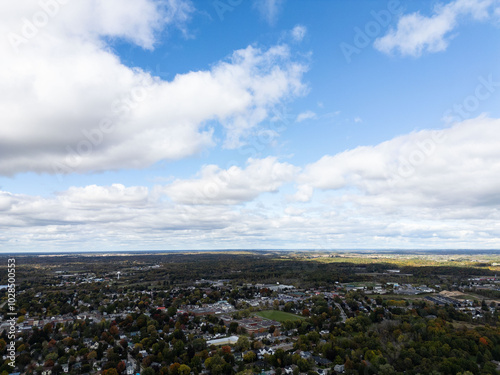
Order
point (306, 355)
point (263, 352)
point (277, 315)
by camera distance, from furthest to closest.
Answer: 1. point (277, 315)
2. point (263, 352)
3. point (306, 355)

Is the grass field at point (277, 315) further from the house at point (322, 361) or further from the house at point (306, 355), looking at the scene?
the house at point (322, 361)

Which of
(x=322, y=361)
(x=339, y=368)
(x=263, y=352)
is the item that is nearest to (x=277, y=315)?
(x=263, y=352)

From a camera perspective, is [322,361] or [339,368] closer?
[339,368]

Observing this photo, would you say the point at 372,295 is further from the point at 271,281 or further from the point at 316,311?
the point at 271,281

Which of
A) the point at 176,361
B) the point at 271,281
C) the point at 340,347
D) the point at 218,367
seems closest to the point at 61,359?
the point at 176,361

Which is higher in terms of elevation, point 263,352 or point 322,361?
point 322,361

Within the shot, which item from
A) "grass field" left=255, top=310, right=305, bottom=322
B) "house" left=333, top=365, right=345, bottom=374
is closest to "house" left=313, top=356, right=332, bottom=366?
"house" left=333, top=365, right=345, bottom=374

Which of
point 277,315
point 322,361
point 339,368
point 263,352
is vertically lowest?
point 277,315

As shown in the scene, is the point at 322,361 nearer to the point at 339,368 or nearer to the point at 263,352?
the point at 339,368

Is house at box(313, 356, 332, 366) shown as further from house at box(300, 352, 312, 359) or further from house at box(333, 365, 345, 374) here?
house at box(333, 365, 345, 374)

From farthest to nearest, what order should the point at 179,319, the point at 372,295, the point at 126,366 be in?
the point at 372,295
the point at 179,319
the point at 126,366
